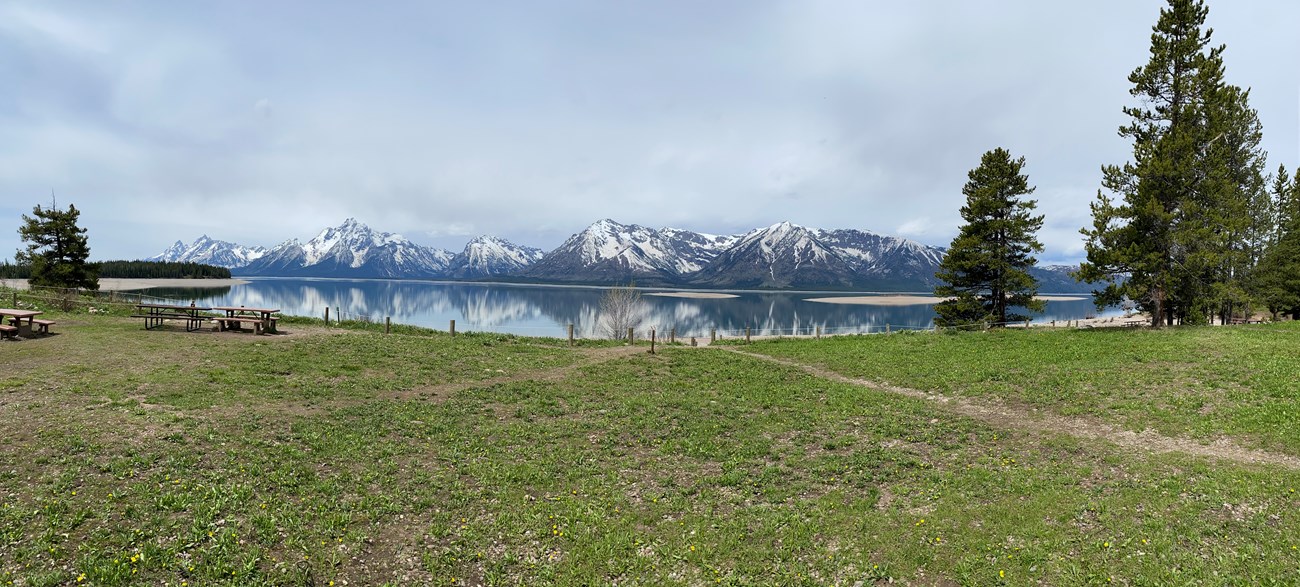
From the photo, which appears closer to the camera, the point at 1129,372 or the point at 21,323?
the point at 1129,372

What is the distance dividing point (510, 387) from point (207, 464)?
38.1 feet

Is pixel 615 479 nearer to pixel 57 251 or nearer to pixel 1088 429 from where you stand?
pixel 1088 429

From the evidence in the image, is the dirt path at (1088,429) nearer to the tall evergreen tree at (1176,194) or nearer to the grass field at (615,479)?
the grass field at (615,479)

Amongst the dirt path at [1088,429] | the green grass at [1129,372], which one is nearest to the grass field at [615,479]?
the green grass at [1129,372]

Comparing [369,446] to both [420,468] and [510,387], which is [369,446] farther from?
[510,387]

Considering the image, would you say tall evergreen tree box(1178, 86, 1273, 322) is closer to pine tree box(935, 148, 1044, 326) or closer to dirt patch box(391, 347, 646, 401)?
pine tree box(935, 148, 1044, 326)

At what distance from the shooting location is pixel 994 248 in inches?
1731

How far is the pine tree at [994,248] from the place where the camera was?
43.2 meters

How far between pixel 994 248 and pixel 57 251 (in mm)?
90770

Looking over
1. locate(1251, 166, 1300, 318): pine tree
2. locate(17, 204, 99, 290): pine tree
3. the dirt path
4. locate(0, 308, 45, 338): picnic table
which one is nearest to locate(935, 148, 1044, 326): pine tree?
locate(1251, 166, 1300, 318): pine tree

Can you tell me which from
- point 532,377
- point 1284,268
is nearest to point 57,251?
point 532,377

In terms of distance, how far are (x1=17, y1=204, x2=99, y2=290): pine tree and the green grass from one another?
70.6m

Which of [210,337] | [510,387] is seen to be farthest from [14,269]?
[510,387]

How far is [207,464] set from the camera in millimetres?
11352
